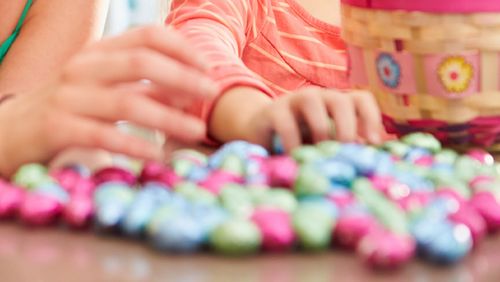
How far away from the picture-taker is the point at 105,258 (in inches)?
13.8

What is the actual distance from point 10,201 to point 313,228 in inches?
6.7

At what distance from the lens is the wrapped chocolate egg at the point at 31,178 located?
0.42m

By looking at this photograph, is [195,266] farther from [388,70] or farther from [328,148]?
[388,70]

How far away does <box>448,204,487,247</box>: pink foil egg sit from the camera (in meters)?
0.36

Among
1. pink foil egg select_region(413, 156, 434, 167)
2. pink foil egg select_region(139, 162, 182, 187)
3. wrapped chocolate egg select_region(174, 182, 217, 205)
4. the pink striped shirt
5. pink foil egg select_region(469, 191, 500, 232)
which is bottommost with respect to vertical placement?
the pink striped shirt

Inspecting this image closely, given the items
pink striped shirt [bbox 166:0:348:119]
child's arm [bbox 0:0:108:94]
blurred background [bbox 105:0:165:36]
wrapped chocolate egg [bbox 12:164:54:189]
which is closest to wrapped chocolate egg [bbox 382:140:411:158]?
wrapped chocolate egg [bbox 12:164:54:189]

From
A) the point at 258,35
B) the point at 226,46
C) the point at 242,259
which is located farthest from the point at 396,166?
the point at 258,35

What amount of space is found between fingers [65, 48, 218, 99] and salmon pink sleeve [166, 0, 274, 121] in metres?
0.16

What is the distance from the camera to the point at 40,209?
39 centimetres

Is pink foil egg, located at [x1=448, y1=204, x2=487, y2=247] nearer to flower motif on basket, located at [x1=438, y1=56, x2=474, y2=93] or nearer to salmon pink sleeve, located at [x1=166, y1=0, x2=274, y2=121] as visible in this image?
flower motif on basket, located at [x1=438, y1=56, x2=474, y2=93]

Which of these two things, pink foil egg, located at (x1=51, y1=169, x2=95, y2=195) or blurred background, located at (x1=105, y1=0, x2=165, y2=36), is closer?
pink foil egg, located at (x1=51, y1=169, x2=95, y2=195)

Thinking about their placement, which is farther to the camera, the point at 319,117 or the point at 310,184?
the point at 319,117

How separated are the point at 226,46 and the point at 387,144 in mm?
268

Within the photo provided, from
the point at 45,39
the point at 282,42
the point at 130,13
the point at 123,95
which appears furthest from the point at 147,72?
the point at 130,13
